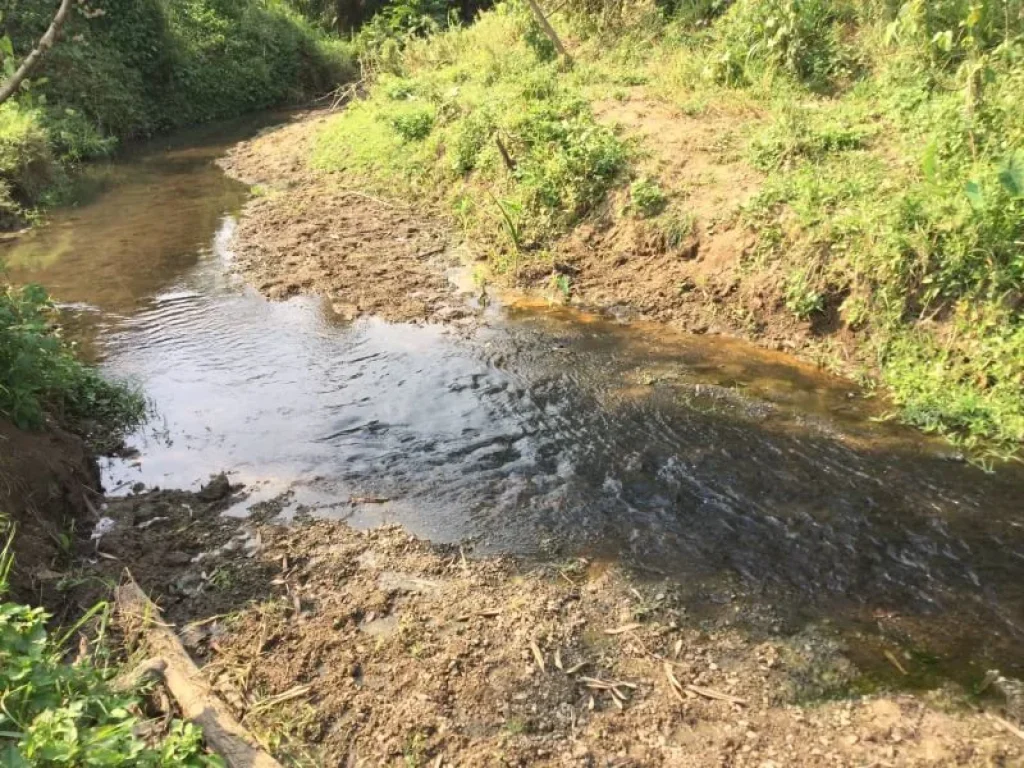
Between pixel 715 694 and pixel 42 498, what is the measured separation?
3930 mm

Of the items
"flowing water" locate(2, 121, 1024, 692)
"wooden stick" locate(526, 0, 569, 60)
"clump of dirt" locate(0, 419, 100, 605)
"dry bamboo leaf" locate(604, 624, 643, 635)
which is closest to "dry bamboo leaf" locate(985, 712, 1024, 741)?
"flowing water" locate(2, 121, 1024, 692)

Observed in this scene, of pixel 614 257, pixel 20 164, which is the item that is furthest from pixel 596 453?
pixel 20 164

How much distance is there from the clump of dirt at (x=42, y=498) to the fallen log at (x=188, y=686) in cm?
48

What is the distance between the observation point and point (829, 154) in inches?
299

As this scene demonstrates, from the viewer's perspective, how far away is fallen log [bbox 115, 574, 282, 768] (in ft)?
9.77

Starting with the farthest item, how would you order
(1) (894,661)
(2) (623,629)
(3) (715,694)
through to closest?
(2) (623,629)
(1) (894,661)
(3) (715,694)

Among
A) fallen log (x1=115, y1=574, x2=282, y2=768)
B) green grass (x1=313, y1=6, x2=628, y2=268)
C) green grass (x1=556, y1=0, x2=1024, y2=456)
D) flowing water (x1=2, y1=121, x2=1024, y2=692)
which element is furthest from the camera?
green grass (x1=313, y1=6, x2=628, y2=268)

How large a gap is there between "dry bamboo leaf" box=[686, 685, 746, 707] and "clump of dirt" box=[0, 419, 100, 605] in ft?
10.6

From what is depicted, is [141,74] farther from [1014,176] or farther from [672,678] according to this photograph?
[672,678]

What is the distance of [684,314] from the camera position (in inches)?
291

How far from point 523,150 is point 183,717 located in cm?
827

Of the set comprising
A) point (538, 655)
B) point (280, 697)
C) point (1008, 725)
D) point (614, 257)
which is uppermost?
point (614, 257)

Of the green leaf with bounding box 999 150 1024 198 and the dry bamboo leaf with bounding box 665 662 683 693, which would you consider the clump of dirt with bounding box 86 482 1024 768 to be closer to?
the dry bamboo leaf with bounding box 665 662 683 693

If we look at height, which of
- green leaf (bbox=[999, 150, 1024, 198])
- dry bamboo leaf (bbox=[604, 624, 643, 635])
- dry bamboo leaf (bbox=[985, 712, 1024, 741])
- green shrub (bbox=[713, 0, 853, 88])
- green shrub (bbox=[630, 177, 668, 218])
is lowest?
dry bamboo leaf (bbox=[985, 712, 1024, 741])
